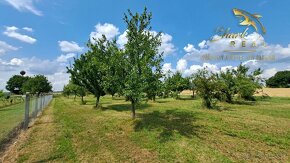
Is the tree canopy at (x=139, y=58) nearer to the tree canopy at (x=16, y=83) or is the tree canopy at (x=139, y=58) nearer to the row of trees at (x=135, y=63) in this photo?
the row of trees at (x=135, y=63)

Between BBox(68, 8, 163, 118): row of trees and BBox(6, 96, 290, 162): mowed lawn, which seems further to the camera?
BBox(68, 8, 163, 118): row of trees

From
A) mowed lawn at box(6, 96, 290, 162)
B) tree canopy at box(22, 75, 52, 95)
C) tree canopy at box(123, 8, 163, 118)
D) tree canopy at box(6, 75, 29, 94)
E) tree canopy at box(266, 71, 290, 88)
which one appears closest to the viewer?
mowed lawn at box(6, 96, 290, 162)

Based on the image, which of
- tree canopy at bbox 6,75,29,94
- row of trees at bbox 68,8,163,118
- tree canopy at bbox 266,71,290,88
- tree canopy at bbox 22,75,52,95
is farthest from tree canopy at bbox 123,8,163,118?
tree canopy at bbox 6,75,29,94

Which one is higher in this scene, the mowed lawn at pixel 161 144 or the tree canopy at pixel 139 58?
the tree canopy at pixel 139 58

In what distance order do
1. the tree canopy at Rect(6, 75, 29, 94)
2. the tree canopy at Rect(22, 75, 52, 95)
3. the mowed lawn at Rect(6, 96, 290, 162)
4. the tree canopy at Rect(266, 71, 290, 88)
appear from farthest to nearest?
1. the tree canopy at Rect(6, 75, 29, 94)
2. the tree canopy at Rect(266, 71, 290, 88)
3. the tree canopy at Rect(22, 75, 52, 95)
4. the mowed lawn at Rect(6, 96, 290, 162)

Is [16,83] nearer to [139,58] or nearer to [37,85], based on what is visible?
[37,85]

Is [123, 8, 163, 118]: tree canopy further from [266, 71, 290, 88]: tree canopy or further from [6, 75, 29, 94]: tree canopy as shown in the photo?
[6, 75, 29, 94]: tree canopy

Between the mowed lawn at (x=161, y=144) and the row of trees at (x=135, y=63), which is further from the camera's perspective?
the row of trees at (x=135, y=63)

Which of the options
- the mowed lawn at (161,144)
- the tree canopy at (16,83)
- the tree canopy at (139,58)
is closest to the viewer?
the mowed lawn at (161,144)

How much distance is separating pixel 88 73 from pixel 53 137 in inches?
480

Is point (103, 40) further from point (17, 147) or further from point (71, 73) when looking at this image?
point (71, 73)

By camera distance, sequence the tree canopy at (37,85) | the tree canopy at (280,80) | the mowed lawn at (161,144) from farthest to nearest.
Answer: the tree canopy at (280,80) → the tree canopy at (37,85) → the mowed lawn at (161,144)

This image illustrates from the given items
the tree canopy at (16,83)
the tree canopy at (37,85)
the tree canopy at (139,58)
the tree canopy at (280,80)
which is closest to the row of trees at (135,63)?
the tree canopy at (139,58)

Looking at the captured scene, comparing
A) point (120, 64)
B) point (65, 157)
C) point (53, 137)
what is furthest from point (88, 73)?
point (65, 157)
